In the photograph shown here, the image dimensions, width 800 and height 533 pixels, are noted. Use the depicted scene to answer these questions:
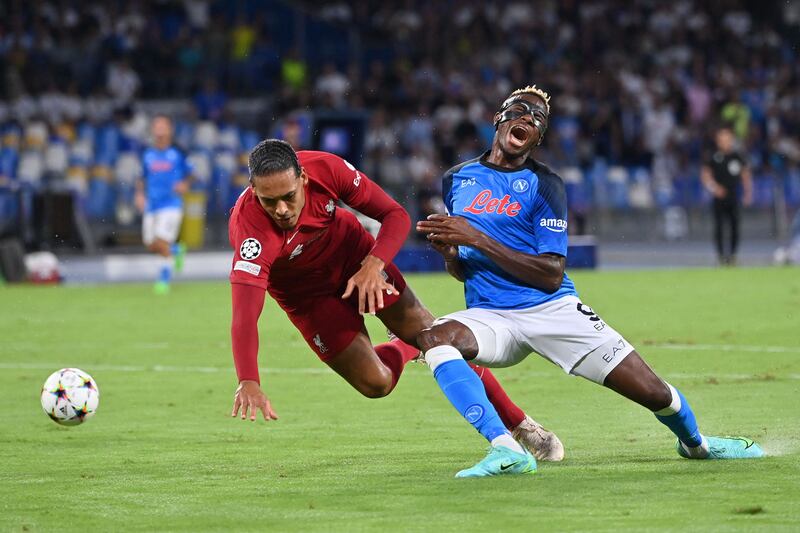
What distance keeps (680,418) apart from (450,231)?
1485mm

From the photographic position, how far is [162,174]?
20.3m

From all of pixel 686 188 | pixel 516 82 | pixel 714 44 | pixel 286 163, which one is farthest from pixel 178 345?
pixel 714 44

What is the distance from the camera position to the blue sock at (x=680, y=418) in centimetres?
709

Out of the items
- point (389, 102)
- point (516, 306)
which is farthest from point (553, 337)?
point (389, 102)

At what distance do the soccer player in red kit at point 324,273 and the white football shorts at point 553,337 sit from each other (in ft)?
1.74

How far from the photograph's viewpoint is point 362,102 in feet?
99.1

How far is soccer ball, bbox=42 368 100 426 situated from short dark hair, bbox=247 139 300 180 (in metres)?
2.41

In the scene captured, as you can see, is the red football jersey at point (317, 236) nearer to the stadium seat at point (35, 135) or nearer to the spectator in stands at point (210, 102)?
the stadium seat at point (35, 135)

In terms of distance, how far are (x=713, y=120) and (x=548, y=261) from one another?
25.6m

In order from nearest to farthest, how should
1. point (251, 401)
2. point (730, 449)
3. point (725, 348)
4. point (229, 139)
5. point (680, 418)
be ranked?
point (251, 401) < point (680, 418) < point (730, 449) < point (725, 348) < point (229, 139)

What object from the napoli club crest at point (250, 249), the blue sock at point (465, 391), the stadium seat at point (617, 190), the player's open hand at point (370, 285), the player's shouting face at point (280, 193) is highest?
the player's shouting face at point (280, 193)

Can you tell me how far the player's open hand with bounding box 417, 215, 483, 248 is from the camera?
703 centimetres

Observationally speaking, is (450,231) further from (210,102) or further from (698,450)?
(210,102)

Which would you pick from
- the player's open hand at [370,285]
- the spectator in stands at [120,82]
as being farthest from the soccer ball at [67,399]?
the spectator in stands at [120,82]
